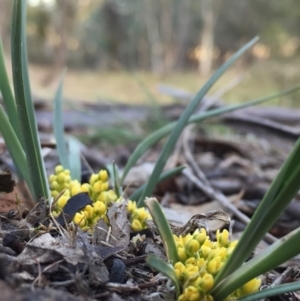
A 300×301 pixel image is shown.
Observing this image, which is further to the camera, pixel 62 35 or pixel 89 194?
pixel 62 35

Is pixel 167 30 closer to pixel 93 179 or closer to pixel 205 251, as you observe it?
pixel 93 179

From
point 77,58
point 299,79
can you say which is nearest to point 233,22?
point 77,58

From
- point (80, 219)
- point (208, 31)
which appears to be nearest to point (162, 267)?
point (80, 219)

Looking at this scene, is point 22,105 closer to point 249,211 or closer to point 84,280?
point 84,280


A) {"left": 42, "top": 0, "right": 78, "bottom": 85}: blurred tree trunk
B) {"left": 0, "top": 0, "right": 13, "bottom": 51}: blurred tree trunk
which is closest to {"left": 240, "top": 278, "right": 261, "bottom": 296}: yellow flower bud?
{"left": 0, "top": 0, "right": 13, "bottom": 51}: blurred tree trunk

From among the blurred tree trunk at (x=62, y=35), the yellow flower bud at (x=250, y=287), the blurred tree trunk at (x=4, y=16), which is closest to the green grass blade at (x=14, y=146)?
the yellow flower bud at (x=250, y=287)

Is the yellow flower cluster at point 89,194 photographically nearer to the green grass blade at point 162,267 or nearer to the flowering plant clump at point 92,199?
the flowering plant clump at point 92,199
